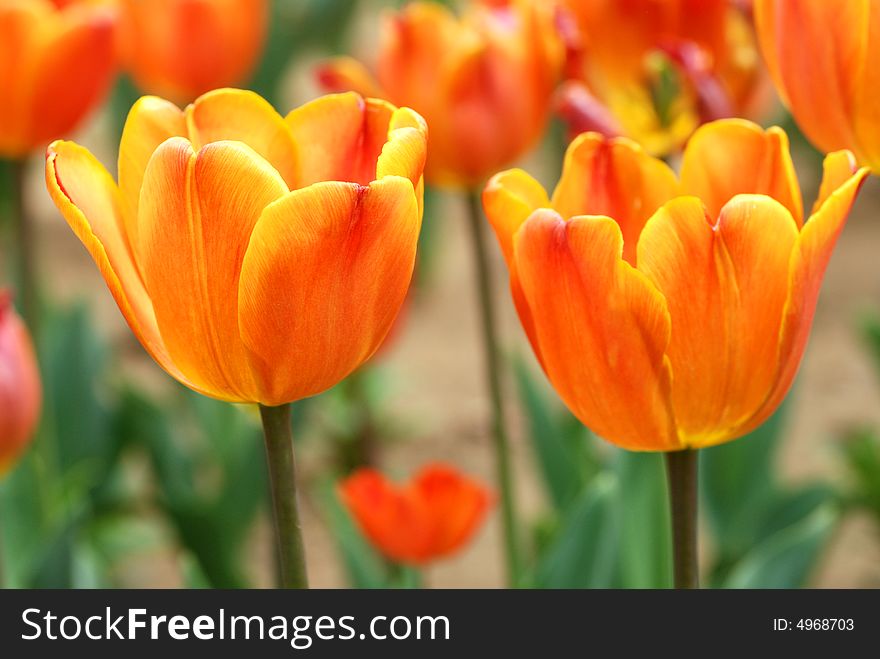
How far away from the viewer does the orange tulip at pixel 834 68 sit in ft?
2.23

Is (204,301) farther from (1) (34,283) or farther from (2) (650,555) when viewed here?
(1) (34,283)

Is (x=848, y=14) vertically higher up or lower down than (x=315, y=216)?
higher up

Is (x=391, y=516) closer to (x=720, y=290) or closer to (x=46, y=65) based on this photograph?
(x=46, y=65)

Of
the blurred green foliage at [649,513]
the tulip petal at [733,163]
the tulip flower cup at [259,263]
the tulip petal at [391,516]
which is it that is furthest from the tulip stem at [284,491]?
the tulip petal at [391,516]

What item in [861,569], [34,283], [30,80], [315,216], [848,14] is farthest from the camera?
[861,569]

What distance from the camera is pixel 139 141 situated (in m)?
0.63

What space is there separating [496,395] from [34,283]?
462 millimetres

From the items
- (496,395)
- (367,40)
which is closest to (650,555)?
(496,395)

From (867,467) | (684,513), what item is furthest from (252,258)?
(867,467)

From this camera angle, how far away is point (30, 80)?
1143 millimetres

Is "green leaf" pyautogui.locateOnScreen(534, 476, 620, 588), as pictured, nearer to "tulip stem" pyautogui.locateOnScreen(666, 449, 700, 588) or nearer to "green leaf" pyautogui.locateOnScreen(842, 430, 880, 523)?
"tulip stem" pyautogui.locateOnScreen(666, 449, 700, 588)

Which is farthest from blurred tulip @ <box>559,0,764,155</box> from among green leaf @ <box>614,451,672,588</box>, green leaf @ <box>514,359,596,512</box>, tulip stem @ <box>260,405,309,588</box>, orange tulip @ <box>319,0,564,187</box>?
tulip stem @ <box>260,405,309,588</box>

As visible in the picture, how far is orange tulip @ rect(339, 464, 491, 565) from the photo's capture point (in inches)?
44.8

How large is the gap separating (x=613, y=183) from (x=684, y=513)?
161mm
